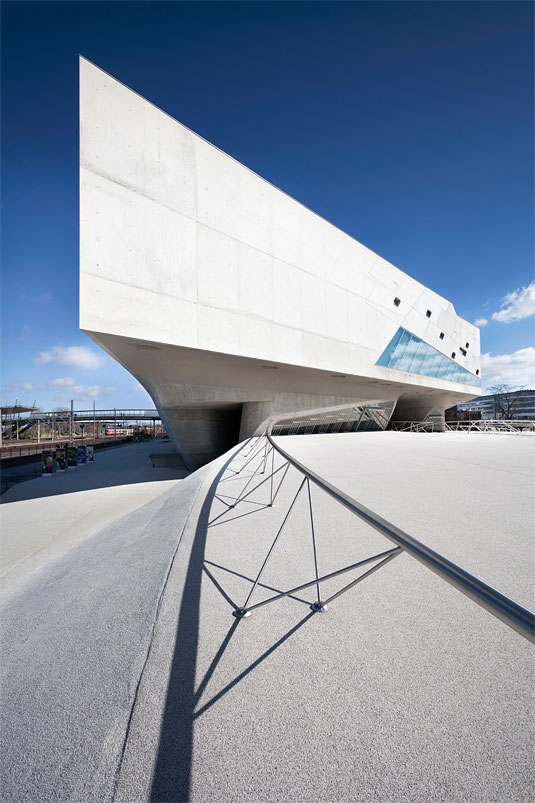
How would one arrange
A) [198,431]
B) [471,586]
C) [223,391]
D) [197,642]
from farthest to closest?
[198,431]
[223,391]
[197,642]
[471,586]

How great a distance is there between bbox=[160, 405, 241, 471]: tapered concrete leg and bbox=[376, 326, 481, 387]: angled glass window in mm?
10635

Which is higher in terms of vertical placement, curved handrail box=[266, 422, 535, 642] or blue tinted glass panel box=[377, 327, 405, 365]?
blue tinted glass panel box=[377, 327, 405, 365]

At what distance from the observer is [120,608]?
242 centimetres

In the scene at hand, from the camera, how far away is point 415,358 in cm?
2241

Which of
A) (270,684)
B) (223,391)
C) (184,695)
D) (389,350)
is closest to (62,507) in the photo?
(223,391)

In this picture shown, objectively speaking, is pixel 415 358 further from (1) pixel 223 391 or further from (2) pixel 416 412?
(1) pixel 223 391

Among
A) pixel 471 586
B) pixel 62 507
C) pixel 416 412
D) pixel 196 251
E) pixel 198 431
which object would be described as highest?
pixel 196 251

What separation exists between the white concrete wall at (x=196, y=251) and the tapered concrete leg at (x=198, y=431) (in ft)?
23.3

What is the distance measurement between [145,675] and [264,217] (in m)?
15.8

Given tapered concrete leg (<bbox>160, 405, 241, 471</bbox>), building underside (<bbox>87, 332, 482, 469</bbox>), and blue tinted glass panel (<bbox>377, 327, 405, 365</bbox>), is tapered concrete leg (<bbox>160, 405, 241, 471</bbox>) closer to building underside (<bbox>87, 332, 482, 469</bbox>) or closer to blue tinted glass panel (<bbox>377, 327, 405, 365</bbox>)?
building underside (<bbox>87, 332, 482, 469</bbox>)

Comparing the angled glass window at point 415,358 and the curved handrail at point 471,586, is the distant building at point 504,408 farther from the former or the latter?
the curved handrail at point 471,586

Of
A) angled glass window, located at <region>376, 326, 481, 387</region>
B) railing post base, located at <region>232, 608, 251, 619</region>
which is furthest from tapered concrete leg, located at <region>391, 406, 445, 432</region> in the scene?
railing post base, located at <region>232, 608, 251, 619</region>

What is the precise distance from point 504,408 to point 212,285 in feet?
319

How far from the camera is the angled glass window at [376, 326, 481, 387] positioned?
20.3m
